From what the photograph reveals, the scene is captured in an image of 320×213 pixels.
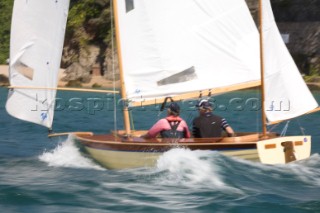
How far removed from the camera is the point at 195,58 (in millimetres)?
12977

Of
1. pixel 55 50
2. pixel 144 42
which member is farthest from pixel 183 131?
pixel 55 50

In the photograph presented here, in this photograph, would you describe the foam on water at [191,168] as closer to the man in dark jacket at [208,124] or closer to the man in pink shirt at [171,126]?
the man in pink shirt at [171,126]

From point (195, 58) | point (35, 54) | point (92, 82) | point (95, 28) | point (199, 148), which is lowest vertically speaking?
point (199, 148)

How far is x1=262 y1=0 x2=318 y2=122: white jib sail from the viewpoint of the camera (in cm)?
1212

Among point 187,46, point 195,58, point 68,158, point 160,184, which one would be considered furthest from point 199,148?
point 68,158

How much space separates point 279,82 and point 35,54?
4224 millimetres

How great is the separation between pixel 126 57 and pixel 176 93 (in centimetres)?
107

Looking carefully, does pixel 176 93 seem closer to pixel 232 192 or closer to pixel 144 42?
pixel 144 42

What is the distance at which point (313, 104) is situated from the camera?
40.9 feet

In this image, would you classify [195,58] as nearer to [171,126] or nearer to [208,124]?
[208,124]

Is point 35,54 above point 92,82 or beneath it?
beneath

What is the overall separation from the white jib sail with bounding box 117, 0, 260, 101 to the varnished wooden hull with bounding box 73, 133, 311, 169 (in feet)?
4.33

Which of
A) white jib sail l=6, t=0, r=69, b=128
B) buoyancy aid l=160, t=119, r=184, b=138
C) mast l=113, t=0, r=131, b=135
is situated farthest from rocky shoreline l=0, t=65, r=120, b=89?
buoyancy aid l=160, t=119, r=184, b=138

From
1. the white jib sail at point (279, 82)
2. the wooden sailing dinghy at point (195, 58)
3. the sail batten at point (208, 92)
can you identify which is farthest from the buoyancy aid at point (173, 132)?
the white jib sail at point (279, 82)
